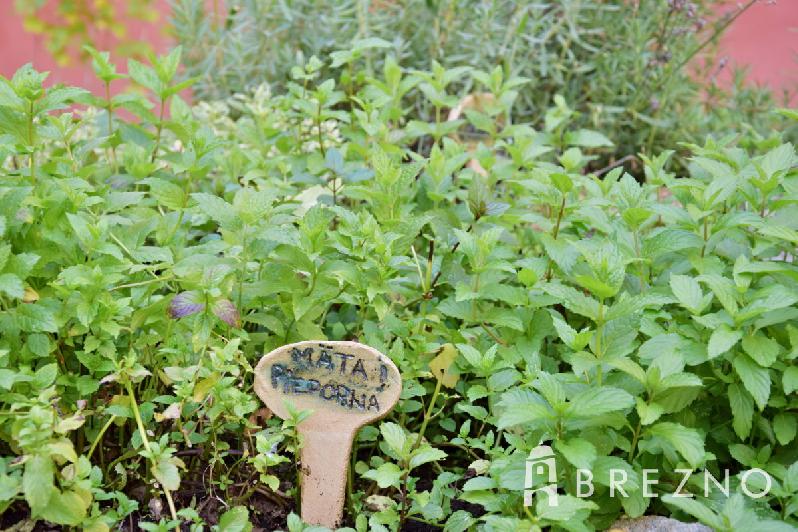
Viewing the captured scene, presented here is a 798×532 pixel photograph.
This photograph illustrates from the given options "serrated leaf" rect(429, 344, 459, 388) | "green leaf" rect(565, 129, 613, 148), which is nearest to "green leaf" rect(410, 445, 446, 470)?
"serrated leaf" rect(429, 344, 459, 388)

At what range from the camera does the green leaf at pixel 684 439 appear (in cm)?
145

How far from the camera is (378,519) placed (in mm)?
1551

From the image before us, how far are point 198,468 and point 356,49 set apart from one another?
109 centimetres

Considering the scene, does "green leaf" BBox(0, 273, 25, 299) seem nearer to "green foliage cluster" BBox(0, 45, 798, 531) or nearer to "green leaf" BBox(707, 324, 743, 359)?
"green foliage cluster" BBox(0, 45, 798, 531)

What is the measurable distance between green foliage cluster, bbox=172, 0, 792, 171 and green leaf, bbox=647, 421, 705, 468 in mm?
2030

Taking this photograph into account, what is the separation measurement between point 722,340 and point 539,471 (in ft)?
1.21

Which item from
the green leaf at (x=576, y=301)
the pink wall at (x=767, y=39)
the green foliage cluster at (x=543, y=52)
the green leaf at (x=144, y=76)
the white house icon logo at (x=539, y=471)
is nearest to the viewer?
the white house icon logo at (x=539, y=471)

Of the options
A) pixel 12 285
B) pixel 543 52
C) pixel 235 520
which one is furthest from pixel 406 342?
pixel 543 52

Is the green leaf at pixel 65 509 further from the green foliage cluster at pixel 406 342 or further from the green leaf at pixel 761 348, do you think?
the green leaf at pixel 761 348

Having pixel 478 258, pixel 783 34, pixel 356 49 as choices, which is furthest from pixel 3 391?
pixel 783 34

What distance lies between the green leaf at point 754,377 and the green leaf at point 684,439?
118 millimetres

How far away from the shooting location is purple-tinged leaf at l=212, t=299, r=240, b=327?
160cm

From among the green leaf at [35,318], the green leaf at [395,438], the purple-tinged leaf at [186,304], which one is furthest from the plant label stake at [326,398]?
the green leaf at [35,318]

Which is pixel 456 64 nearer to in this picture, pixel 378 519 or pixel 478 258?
pixel 478 258
